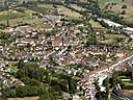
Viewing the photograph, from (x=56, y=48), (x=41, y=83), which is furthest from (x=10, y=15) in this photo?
(x=41, y=83)

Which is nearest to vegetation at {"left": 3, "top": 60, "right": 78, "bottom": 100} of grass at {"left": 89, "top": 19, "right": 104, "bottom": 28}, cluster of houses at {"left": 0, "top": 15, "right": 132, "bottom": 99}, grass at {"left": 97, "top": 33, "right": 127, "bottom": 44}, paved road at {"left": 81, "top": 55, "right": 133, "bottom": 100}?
paved road at {"left": 81, "top": 55, "right": 133, "bottom": 100}

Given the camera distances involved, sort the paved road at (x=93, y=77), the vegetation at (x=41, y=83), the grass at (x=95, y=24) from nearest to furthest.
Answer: the vegetation at (x=41, y=83)
the paved road at (x=93, y=77)
the grass at (x=95, y=24)

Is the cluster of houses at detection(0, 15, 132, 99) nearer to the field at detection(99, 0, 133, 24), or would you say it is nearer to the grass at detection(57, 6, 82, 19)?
the grass at detection(57, 6, 82, 19)

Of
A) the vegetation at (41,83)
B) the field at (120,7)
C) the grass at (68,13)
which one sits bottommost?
the field at (120,7)

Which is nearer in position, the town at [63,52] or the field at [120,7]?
the town at [63,52]

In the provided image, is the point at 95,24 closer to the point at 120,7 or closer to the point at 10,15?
the point at 10,15

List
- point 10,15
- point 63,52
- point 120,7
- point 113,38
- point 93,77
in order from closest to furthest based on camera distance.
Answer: point 93,77, point 63,52, point 113,38, point 10,15, point 120,7

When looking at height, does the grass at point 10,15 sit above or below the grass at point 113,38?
above

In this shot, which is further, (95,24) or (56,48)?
(95,24)

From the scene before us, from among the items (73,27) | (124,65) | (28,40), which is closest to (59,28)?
(73,27)

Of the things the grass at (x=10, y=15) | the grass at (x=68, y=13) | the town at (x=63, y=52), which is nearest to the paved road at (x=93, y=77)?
the town at (x=63, y=52)

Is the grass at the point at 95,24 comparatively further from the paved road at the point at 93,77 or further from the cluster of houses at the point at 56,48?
the paved road at the point at 93,77

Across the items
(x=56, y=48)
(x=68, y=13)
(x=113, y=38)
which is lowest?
(x=68, y=13)
